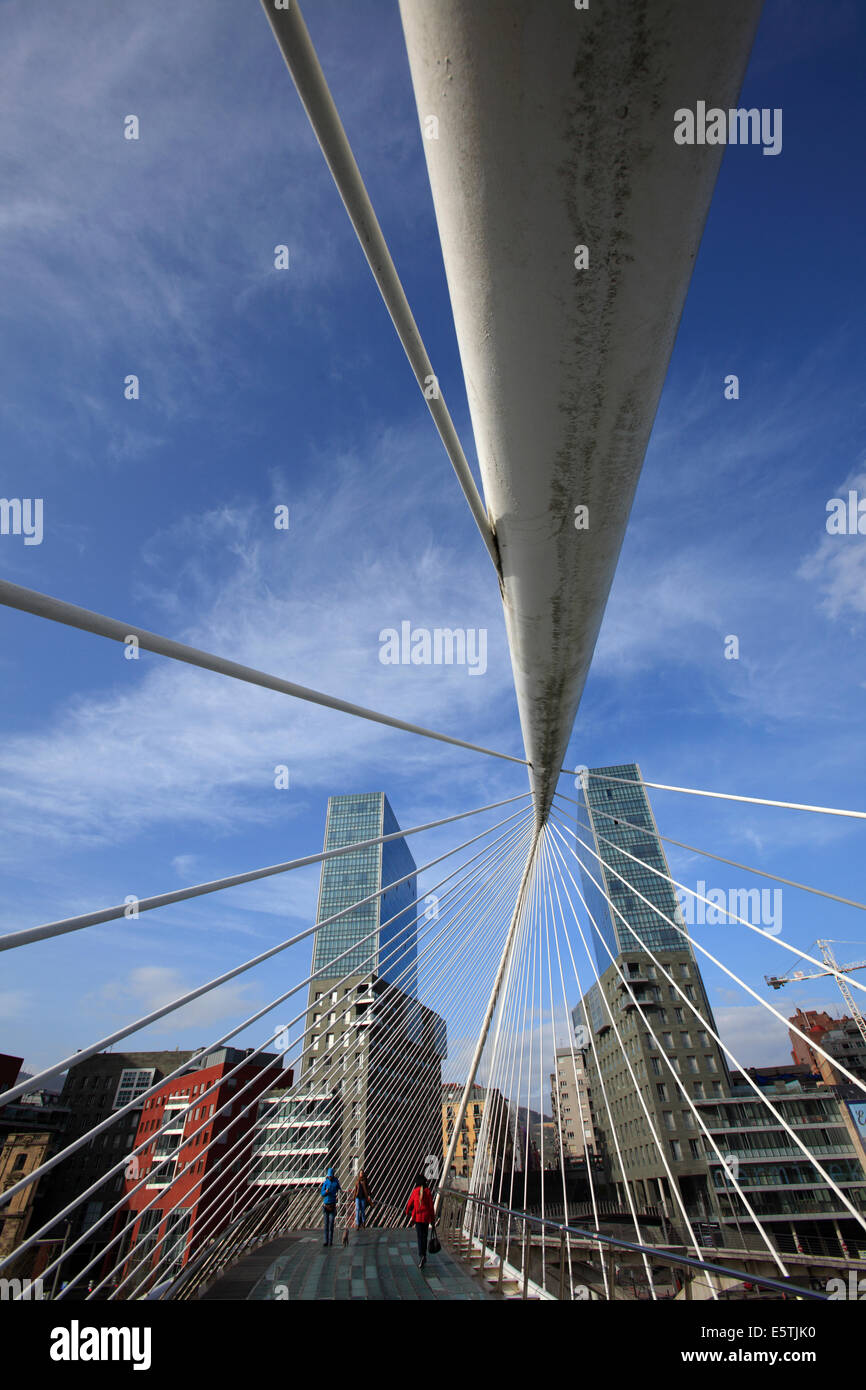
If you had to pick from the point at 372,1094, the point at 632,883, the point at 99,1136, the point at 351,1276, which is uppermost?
the point at 351,1276

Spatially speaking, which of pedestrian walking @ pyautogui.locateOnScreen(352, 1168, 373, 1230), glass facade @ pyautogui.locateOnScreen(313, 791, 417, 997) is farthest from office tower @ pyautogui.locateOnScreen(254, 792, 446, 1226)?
glass facade @ pyautogui.locateOnScreen(313, 791, 417, 997)

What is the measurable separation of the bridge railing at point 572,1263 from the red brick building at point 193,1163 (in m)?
2.56

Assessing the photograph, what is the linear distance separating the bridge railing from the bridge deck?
44cm

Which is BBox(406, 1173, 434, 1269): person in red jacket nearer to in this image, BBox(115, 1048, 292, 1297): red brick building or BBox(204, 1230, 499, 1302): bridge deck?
BBox(204, 1230, 499, 1302): bridge deck

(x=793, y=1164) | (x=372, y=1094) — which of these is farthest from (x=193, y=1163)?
(x=793, y=1164)

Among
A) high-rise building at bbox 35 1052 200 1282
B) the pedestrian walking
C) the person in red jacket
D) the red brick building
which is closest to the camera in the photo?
the red brick building

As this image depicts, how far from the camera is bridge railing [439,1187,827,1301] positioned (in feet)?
10.6

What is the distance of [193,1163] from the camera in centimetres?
486

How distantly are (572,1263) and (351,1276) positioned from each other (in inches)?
138

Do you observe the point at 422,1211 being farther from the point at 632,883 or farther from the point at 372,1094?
the point at 632,883

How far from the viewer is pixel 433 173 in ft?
4.51

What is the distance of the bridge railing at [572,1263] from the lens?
322 cm
